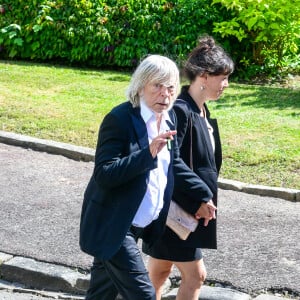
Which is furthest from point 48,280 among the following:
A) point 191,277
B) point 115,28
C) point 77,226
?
point 115,28

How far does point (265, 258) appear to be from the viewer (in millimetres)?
6262

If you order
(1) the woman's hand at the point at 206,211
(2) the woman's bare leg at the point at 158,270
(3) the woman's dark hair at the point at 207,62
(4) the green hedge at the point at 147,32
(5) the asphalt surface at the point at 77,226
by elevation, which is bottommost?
(5) the asphalt surface at the point at 77,226

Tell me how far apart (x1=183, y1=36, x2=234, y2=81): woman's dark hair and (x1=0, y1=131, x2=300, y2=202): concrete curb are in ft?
10.3

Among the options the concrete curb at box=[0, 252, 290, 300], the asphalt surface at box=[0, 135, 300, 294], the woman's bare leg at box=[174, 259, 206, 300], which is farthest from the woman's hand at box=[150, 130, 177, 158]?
the asphalt surface at box=[0, 135, 300, 294]

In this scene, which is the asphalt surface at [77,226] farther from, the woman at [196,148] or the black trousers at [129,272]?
the black trousers at [129,272]

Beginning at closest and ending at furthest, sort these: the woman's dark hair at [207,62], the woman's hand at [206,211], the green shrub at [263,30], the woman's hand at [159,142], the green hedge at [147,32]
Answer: the woman's hand at [159,142] < the woman's hand at [206,211] < the woman's dark hair at [207,62] < the green shrub at [263,30] < the green hedge at [147,32]

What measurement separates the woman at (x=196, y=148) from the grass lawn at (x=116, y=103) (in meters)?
3.25

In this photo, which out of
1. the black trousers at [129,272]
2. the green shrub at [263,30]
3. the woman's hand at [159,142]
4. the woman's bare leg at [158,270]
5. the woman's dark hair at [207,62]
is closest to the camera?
the woman's hand at [159,142]

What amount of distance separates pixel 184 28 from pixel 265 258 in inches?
298

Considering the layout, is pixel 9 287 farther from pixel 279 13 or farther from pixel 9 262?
→ pixel 279 13

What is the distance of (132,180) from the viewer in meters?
4.23

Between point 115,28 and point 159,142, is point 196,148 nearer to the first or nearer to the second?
point 159,142

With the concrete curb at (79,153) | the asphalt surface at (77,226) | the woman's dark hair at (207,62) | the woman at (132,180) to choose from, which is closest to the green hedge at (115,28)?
the concrete curb at (79,153)

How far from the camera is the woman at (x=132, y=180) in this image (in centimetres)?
417
